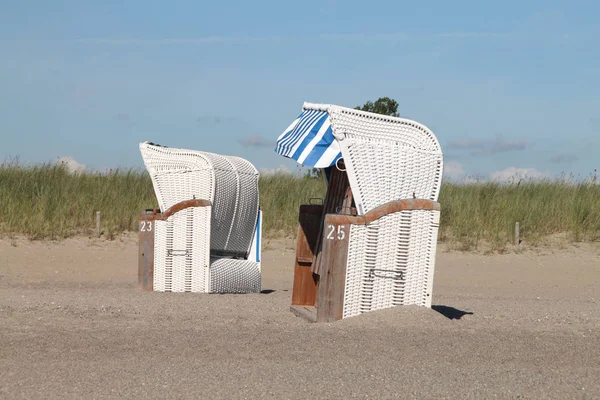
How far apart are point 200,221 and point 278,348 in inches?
179

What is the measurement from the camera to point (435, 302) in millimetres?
11820

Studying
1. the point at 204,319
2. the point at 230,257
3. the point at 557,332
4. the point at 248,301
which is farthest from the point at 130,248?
the point at 557,332

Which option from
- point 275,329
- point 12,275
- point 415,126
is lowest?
point 12,275

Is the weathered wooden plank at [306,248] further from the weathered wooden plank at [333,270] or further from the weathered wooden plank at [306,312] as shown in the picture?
the weathered wooden plank at [333,270]

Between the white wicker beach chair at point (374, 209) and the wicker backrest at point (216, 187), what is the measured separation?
8.99 ft

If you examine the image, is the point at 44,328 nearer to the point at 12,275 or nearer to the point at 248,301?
the point at 248,301

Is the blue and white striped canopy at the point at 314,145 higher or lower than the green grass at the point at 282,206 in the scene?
higher

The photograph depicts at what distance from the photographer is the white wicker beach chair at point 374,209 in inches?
339

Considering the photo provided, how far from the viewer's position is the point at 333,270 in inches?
339

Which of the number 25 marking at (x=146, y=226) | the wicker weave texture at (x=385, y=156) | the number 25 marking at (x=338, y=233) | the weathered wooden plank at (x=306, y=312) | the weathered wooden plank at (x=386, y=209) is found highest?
the wicker weave texture at (x=385, y=156)

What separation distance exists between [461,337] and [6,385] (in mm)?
3870

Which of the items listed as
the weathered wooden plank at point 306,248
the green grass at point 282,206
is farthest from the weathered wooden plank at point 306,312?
the green grass at point 282,206

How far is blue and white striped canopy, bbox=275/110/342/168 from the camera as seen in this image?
8.66 metres

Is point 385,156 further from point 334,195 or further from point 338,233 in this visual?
point 334,195
